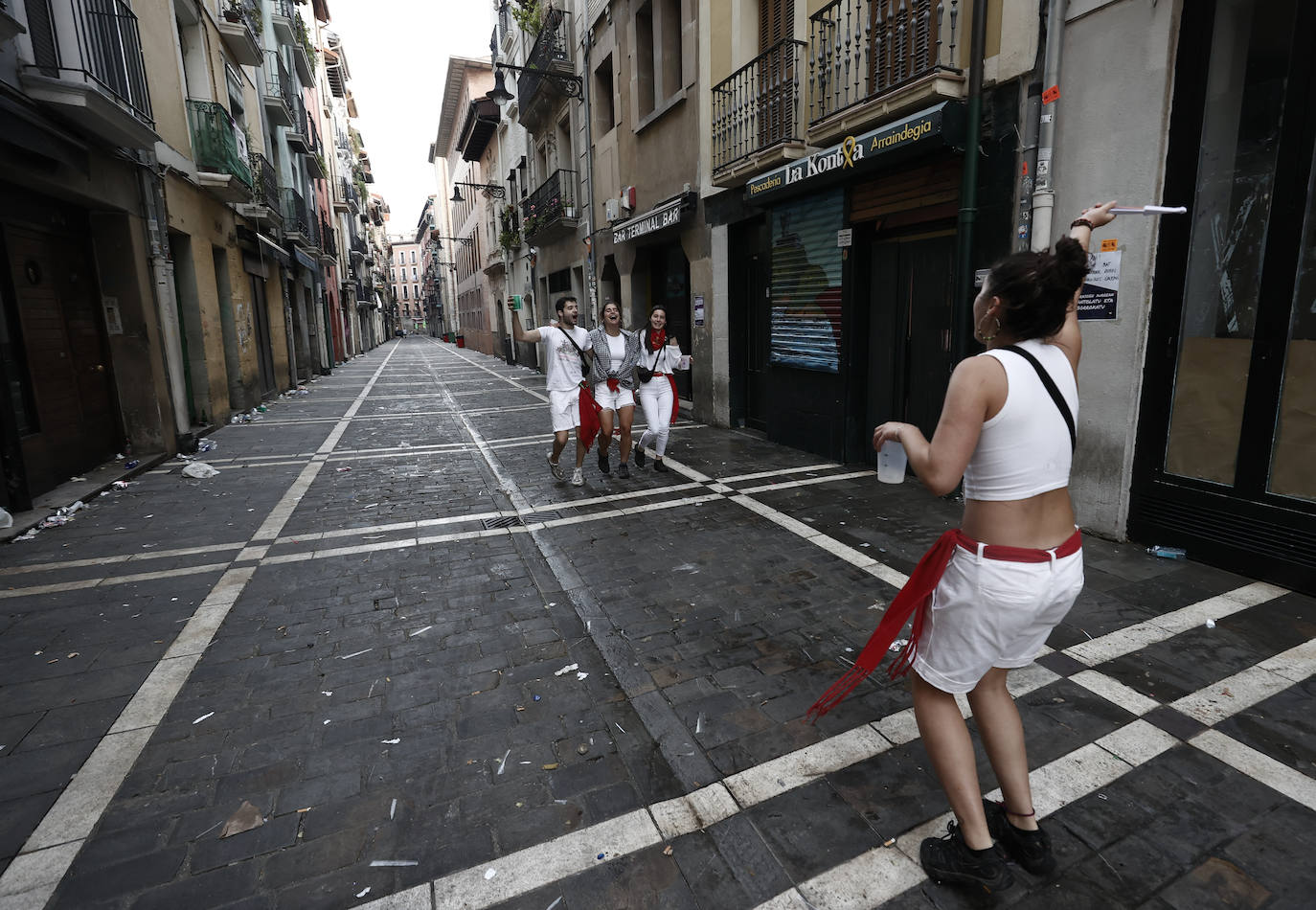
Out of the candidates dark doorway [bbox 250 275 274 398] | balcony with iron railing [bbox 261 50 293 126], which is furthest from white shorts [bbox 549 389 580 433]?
balcony with iron railing [bbox 261 50 293 126]

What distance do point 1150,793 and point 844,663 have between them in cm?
129

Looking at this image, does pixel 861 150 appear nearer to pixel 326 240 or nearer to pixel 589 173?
pixel 589 173

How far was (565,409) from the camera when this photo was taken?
723 centimetres

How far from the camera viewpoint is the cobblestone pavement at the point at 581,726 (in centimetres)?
216

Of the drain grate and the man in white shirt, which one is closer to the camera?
the drain grate

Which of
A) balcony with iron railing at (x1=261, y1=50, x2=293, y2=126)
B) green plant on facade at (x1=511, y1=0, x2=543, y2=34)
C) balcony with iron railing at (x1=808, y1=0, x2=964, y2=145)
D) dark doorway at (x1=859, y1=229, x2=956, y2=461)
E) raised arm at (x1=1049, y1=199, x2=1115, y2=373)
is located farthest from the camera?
balcony with iron railing at (x1=261, y1=50, x2=293, y2=126)

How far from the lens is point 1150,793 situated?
2.45 meters

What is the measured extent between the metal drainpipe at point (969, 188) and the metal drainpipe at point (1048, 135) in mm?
620

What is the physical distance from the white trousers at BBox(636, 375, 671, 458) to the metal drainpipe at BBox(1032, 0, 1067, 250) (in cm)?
379

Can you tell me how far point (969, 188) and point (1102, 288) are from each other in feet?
5.03

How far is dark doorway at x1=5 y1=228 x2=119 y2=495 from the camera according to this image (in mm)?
7066

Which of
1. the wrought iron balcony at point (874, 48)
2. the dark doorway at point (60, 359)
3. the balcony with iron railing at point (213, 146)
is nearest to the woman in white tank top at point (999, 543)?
the wrought iron balcony at point (874, 48)

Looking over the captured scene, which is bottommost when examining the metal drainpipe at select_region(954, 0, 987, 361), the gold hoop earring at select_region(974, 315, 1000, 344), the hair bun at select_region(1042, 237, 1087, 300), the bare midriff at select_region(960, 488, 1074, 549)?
the bare midriff at select_region(960, 488, 1074, 549)

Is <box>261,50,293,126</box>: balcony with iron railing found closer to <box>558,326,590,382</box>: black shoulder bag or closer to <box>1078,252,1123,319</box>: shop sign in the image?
<box>558,326,590,382</box>: black shoulder bag
